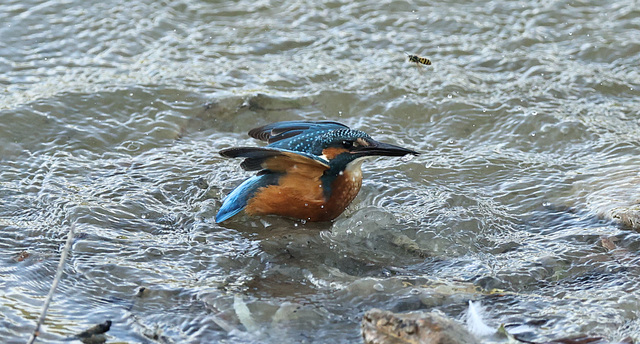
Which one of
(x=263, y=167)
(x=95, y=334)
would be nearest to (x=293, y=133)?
(x=263, y=167)

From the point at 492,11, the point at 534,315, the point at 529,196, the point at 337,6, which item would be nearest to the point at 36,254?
the point at 534,315

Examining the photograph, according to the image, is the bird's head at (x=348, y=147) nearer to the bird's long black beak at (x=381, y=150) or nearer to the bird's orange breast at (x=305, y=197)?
the bird's long black beak at (x=381, y=150)

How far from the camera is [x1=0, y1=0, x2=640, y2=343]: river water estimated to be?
13.5 ft

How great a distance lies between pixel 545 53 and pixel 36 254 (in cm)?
526

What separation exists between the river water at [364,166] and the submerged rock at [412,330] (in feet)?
0.64

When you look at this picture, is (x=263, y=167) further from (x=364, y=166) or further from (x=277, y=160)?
(x=364, y=166)

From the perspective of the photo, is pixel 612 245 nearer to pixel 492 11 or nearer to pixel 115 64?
pixel 492 11

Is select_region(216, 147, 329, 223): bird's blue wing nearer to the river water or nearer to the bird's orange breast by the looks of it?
the bird's orange breast

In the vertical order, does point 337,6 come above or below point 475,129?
above

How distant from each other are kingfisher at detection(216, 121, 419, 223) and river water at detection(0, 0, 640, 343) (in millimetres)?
166

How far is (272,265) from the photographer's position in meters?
4.70

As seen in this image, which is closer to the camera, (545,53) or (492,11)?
(545,53)

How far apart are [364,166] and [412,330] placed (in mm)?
2686

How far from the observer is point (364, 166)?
6121mm
